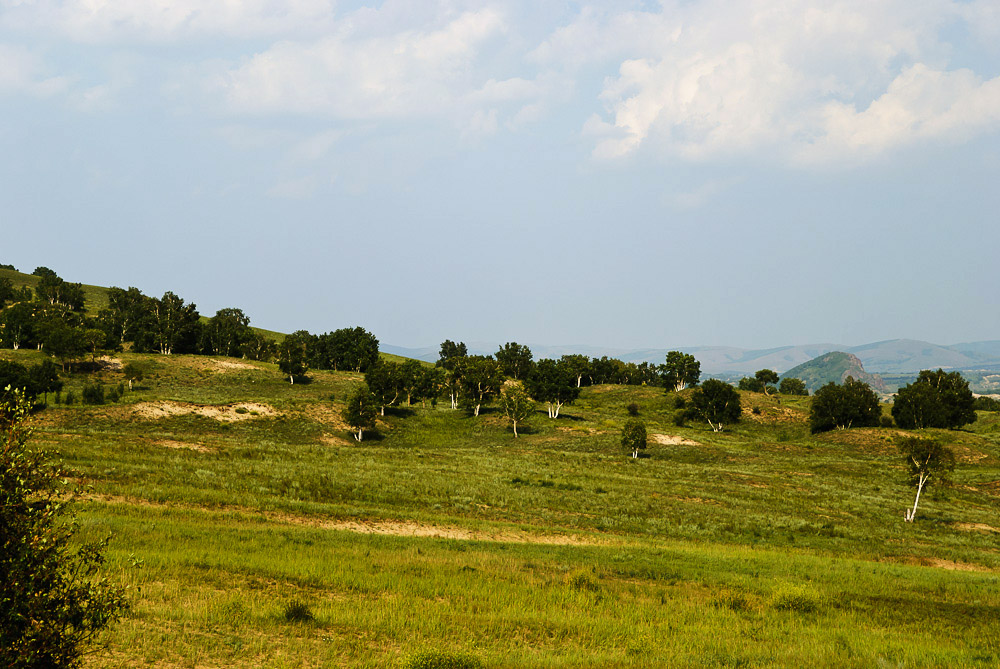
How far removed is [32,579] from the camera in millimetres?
6961

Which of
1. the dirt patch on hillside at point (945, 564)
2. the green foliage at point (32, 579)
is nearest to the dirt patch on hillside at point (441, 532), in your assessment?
the dirt patch on hillside at point (945, 564)

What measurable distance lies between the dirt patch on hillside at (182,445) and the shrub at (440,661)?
38.8m

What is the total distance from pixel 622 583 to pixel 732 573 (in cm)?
593

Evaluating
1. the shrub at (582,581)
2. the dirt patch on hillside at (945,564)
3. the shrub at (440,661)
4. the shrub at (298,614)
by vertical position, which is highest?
the shrub at (440,661)

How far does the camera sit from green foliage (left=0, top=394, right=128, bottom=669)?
6.81m

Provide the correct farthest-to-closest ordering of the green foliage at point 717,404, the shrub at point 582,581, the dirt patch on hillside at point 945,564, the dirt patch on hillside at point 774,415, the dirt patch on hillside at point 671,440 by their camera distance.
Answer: the dirt patch on hillside at point 774,415
the green foliage at point 717,404
the dirt patch on hillside at point 671,440
the dirt patch on hillside at point 945,564
the shrub at point 582,581

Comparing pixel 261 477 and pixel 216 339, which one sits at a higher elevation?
pixel 216 339

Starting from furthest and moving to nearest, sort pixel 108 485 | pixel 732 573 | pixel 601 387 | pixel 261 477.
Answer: pixel 601 387, pixel 261 477, pixel 108 485, pixel 732 573

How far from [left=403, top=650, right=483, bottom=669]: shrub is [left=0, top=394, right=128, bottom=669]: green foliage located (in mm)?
5979

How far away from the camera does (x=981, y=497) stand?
53438 millimetres

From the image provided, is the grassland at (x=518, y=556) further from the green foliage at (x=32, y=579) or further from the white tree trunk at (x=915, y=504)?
the green foliage at (x=32, y=579)

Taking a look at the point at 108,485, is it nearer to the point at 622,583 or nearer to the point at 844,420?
the point at 622,583

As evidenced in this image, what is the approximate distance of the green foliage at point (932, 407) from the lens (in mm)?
94812

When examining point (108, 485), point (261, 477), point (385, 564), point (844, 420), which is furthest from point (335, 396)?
point (844, 420)
